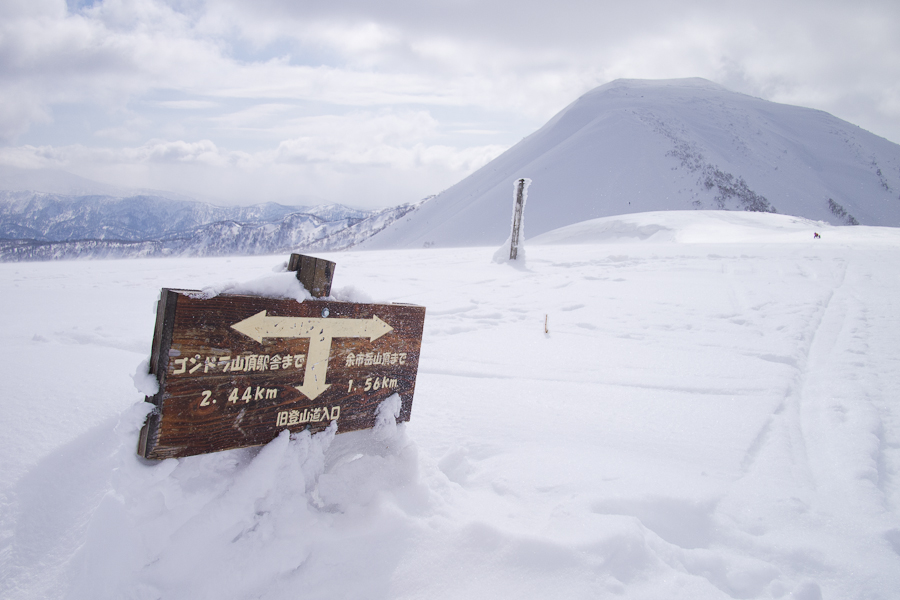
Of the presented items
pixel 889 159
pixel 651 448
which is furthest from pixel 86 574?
pixel 889 159

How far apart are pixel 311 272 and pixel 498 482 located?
4.54ft

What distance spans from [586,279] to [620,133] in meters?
36.2

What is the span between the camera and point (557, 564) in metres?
1.68

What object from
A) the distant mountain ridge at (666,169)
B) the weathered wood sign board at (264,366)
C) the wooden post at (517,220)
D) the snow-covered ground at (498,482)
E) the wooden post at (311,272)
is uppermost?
the distant mountain ridge at (666,169)

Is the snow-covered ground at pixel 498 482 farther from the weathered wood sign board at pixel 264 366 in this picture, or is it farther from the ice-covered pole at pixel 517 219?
the ice-covered pole at pixel 517 219

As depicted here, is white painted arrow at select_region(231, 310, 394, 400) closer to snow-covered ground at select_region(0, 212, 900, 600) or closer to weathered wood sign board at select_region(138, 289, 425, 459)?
weathered wood sign board at select_region(138, 289, 425, 459)

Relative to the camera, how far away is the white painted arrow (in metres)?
1.62

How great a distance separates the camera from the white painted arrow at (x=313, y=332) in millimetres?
1619

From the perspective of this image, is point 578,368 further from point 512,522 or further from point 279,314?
point 279,314

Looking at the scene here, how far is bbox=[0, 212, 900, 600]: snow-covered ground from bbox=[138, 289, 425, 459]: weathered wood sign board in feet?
0.34

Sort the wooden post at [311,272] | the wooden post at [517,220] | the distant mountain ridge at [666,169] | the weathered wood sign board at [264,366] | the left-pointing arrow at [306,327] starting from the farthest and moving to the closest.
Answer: the distant mountain ridge at [666,169]
the wooden post at [517,220]
the wooden post at [311,272]
the left-pointing arrow at [306,327]
the weathered wood sign board at [264,366]

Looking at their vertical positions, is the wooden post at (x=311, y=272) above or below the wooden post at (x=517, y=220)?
below

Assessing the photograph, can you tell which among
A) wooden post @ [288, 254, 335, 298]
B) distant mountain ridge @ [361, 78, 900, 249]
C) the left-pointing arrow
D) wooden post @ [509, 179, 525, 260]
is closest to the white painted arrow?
the left-pointing arrow

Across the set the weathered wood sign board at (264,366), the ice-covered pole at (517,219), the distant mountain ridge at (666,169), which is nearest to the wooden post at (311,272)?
the weathered wood sign board at (264,366)
